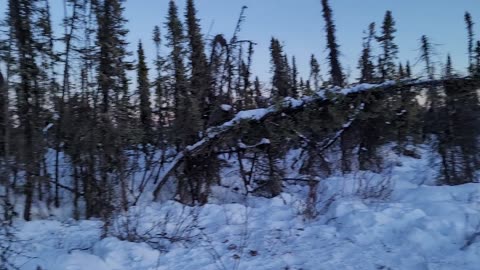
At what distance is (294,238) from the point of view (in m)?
6.27

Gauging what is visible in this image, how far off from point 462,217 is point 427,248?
987 millimetres

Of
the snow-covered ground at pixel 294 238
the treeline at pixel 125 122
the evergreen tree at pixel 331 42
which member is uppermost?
the evergreen tree at pixel 331 42

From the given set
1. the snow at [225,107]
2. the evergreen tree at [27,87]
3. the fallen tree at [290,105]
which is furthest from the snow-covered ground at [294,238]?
the snow at [225,107]

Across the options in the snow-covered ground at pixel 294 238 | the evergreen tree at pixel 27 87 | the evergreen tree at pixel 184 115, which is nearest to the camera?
the snow-covered ground at pixel 294 238

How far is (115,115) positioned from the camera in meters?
10.9

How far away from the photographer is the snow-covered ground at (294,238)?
203 inches

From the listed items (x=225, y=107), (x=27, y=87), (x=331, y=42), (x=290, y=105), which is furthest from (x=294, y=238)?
(x=331, y=42)

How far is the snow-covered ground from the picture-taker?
515 centimetres

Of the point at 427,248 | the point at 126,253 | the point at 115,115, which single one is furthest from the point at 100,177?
the point at 427,248

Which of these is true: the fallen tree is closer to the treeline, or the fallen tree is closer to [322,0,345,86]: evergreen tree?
the treeline

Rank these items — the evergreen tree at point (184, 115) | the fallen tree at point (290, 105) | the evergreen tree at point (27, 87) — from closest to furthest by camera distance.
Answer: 1. the evergreen tree at point (27, 87)
2. the fallen tree at point (290, 105)
3. the evergreen tree at point (184, 115)

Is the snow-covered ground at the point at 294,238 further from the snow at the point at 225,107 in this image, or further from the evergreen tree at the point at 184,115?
the snow at the point at 225,107

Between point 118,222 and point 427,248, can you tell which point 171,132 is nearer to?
point 118,222

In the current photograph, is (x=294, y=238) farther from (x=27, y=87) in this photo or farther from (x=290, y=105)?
(x=27, y=87)
